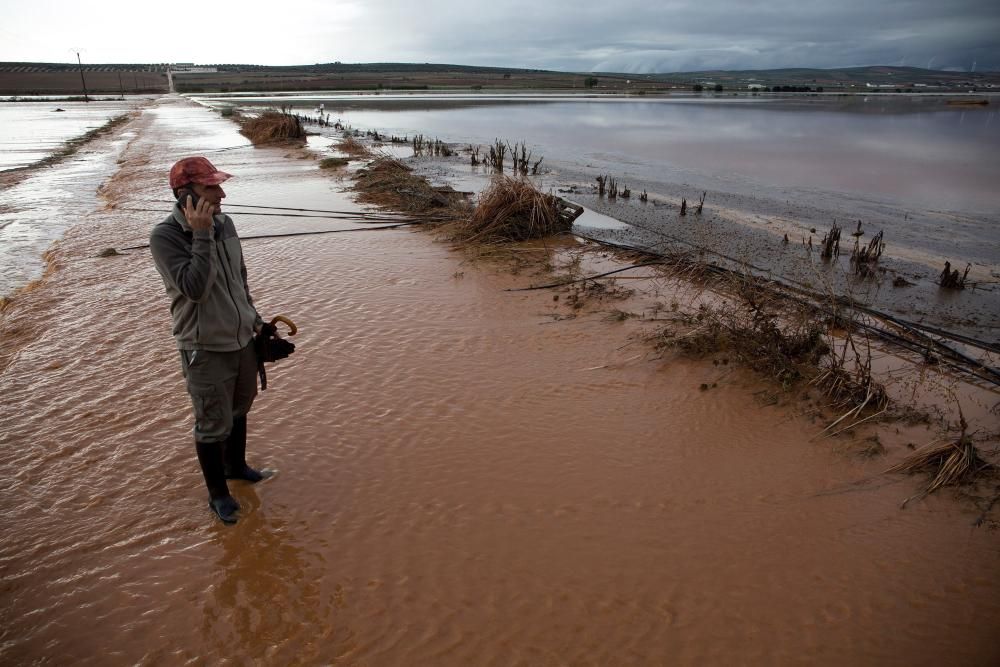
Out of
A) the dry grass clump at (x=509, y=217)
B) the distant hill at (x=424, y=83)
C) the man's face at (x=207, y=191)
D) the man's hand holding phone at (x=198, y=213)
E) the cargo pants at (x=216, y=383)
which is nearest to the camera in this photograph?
the man's hand holding phone at (x=198, y=213)

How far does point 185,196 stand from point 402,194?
10092 millimetres

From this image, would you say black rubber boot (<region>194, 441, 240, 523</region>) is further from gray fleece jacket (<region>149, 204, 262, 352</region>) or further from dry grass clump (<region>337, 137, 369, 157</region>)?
dry grass clump (<region>337, 137, 369, 157</region>)

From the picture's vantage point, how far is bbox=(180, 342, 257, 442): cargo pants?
9.45 ft

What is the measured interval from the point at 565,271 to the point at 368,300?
9.04 feet

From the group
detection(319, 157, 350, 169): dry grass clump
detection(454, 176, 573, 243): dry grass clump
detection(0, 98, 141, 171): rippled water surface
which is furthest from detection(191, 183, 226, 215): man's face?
detection(0, 98, 141, 171): rippled water surface

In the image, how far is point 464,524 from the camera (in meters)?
3.37

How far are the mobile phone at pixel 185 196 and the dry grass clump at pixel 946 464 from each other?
4288 millimetres

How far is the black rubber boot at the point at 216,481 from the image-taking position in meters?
3.10

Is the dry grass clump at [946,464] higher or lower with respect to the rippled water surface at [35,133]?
lower

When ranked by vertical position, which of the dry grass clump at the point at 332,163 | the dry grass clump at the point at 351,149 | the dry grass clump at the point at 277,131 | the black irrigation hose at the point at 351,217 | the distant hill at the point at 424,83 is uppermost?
the distant hill at the point at 424,83

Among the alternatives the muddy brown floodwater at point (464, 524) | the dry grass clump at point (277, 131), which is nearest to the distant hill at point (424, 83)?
the dry grass clump at point (277, 131)

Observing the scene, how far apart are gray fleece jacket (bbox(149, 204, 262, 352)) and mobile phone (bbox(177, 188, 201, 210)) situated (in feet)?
0.14

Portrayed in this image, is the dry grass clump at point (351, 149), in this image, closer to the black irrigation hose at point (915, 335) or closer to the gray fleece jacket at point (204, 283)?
the black irrigation hose at point (915, 335)

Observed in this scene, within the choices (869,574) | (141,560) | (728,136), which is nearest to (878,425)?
(869,574)
